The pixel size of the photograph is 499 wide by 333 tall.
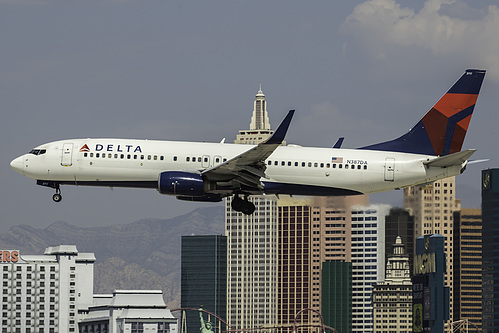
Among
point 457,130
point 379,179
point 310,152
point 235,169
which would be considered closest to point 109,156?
point 235,169

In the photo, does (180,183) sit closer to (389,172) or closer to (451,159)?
(389,172)

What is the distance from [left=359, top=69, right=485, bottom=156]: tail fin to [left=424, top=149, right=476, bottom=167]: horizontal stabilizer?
11.3ft

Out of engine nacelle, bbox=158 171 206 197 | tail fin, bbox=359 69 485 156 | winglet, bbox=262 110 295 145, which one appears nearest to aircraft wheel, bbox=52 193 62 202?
engine nacelle, bbox=158 171 206 197

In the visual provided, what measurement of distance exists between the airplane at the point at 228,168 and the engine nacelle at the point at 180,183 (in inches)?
2.7

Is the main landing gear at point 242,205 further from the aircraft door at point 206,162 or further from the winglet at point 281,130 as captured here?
the winglet at point 281,130

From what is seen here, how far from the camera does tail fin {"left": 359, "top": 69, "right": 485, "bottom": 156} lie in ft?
272

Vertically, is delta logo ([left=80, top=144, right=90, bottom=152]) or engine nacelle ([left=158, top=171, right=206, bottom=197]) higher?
delta logo ([left=80, top=144, right=90, bottom=152])

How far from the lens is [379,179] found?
262ft

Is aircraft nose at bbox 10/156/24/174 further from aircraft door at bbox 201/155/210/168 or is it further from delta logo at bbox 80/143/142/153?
aircraft door at bbox 201/155/210/168

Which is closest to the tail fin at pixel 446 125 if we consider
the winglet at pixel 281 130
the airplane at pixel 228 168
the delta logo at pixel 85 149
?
the airplane at pixel 228 168

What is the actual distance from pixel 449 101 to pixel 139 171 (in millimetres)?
24214

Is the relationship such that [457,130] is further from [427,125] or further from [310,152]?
[310,152]

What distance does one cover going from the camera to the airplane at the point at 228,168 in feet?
257

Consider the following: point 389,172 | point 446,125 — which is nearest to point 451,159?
point 389,172
